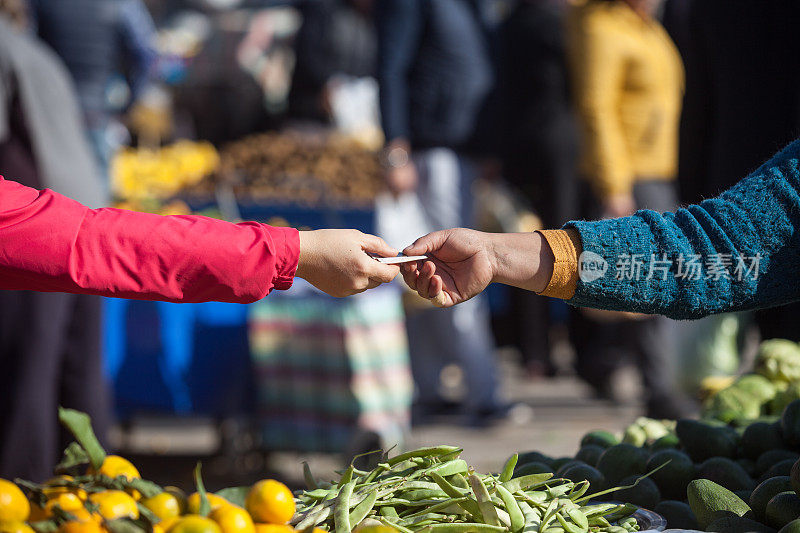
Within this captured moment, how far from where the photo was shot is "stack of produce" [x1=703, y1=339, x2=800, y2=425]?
2.46m

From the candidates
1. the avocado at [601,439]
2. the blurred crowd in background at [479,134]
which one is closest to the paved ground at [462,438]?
the blurred crowd in background at [479,134]

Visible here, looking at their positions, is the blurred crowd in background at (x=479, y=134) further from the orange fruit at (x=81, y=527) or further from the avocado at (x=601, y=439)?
the orange fruit at (x=81, y=527)

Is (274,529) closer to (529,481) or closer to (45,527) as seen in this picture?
(45,527)

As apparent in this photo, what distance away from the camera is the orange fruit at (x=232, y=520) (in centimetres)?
144

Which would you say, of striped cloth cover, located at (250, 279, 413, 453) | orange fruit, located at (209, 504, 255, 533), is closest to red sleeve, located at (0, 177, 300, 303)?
orange fruit, located at (209, 504, 255, 533)

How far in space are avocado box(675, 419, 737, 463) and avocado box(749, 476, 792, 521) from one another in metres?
0.27

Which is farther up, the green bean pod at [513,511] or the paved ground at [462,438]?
the green bean pod at [513,511]

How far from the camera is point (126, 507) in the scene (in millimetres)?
1536

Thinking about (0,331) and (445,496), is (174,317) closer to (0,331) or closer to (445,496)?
(0,331)

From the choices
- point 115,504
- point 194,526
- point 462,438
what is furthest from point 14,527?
point 462,438

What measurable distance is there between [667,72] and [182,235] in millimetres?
3517

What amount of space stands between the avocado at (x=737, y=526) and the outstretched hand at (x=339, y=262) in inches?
29.9

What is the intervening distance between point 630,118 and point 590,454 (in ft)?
9.26

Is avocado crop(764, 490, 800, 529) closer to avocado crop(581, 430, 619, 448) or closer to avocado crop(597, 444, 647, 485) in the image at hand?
avocado crop(597, 444, 647, 485)
